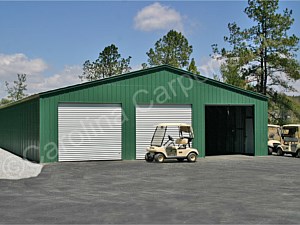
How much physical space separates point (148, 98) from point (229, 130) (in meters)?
7.14

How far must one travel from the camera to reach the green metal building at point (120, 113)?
61.6 ft

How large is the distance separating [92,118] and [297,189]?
1038 centimetres

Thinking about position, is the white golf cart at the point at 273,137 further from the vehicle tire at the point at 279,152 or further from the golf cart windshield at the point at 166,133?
the golf cart windshield at the point at 166,133

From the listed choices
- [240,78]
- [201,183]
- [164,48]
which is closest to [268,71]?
[240,78]

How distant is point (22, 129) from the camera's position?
917 inches

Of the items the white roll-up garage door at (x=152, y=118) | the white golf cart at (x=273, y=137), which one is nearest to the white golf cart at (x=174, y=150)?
the white roll-up garage door at (x=152, y=118)

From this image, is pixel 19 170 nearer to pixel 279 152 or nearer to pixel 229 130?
pixel 279 152

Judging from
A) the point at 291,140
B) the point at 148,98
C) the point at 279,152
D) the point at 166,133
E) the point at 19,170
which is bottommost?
the point at 19,170

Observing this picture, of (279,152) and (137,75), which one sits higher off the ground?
(137,75)

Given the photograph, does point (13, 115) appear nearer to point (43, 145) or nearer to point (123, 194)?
point (43, 145)

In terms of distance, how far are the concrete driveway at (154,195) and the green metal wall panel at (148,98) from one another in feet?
9.89

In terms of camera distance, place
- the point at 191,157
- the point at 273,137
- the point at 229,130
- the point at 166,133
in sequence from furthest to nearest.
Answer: the point at 229,130 < the point at 273,137 < the point at 166,133 < the point at 191,157

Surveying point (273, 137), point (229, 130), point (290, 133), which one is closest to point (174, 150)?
point (290, 133)

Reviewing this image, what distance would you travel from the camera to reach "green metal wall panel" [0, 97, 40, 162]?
19.4 m
